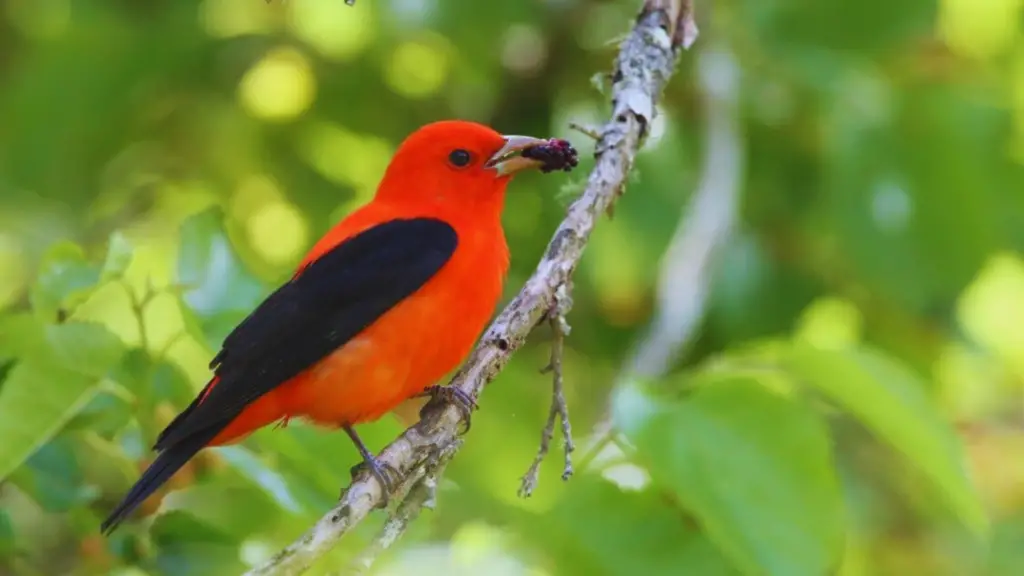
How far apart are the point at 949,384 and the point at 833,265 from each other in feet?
3.16

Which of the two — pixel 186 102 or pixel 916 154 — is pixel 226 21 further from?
pixel 916 154

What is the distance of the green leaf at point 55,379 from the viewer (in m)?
2.73

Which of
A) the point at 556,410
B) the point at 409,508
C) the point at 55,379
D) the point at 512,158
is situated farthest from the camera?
the point at 512,158

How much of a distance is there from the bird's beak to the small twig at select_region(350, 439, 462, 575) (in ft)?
4.33

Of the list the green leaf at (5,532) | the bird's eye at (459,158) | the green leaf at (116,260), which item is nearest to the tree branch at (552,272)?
the bird's eye at (459,158)

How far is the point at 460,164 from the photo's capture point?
155 inches

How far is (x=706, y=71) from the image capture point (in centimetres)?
520

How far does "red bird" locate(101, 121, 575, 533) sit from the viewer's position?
335cm

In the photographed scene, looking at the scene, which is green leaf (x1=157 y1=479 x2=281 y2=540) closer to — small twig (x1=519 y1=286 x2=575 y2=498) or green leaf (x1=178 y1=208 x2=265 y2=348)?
green leaf (x1=178 y1=208 x2=265 y2=348)

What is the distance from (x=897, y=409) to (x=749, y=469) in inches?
18.2

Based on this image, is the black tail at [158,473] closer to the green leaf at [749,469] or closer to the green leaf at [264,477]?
the green leaf at [264,477]

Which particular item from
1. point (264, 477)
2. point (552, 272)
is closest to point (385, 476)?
point (264, 477)

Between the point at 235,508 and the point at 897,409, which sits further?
the point at 235,508

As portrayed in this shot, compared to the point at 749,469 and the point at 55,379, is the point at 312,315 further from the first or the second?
the point at 749,469
